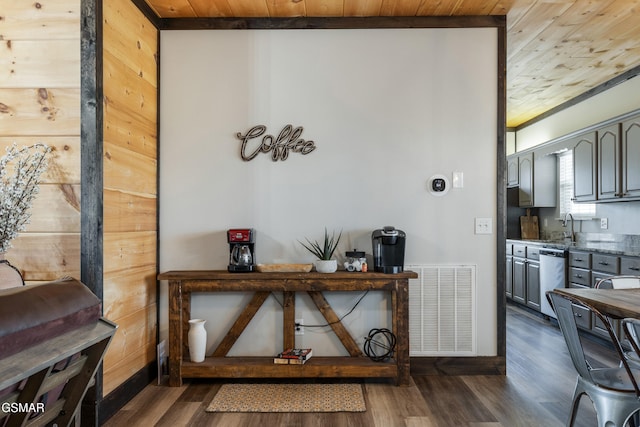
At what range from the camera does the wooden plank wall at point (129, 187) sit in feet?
8.07

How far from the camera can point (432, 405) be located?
8.50 ft

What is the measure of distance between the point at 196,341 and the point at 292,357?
2.30ft

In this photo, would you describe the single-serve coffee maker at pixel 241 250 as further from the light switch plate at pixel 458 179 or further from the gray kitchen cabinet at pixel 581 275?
the gray kitchen cabinet at pixel 581 275

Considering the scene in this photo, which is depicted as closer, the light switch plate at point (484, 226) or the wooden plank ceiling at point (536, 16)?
the wooden plank ceiling at point (536, 16)

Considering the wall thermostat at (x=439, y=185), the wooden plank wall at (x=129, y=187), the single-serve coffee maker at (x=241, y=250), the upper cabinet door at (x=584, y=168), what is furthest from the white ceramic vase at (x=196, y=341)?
the upper cabinet door at (x=584, y=168)

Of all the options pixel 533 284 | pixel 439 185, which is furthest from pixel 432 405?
pixel 533 284

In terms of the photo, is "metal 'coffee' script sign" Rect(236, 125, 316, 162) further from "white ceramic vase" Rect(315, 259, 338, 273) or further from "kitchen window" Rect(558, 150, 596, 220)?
"kitchen window" Rect(558, 150, 596, 220)

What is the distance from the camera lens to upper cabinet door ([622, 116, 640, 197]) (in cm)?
383

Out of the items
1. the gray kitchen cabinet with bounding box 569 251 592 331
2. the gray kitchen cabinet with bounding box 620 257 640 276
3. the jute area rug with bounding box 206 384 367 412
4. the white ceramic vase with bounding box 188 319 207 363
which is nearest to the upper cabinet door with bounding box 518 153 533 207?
the gray kitchen cabinet with bounding box 569 251 592 331

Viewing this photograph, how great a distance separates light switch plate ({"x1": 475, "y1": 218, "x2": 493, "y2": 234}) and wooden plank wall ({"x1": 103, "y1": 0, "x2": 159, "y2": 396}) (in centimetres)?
252

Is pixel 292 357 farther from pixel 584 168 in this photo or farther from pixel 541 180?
pixel 541 180

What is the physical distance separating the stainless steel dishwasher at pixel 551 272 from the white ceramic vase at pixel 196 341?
365 cm

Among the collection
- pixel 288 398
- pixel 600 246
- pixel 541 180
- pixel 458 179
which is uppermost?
pixel 541 180

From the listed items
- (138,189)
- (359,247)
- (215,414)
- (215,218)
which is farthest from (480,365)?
(138,189)
